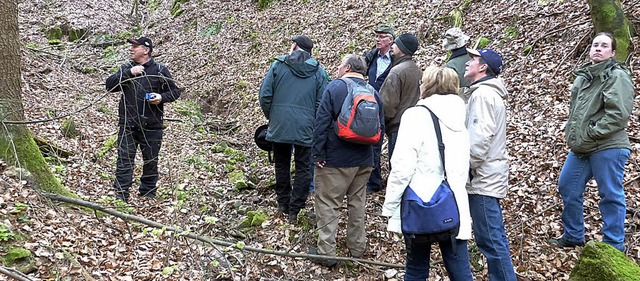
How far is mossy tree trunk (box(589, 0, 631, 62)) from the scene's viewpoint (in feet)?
24.2

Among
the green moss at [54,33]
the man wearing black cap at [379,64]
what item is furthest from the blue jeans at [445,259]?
the green moss at [54,33]

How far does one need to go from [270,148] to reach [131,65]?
2.13 metres

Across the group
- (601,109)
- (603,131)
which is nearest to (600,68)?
(601,109)

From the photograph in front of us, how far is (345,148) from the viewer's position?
4750 millimetres

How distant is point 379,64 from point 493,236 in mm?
3180

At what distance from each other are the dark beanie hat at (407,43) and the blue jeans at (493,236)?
229 cm

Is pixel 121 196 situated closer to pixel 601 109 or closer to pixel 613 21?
pixel 601 109

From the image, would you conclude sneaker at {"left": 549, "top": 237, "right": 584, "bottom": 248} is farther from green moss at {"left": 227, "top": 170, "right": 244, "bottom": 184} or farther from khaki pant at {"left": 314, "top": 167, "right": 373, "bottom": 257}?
green moss at {"left": 227, "top": 170, "right": 244, "bottom": 184}

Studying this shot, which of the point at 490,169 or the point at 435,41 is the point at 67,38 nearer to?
the point at 435,41

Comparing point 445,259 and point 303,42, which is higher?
point 303,42

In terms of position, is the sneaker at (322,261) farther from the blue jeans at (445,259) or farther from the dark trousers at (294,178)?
the blue jeans at (445,259)

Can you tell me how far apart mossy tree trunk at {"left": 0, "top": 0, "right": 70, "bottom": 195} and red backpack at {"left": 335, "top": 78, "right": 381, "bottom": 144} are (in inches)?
119

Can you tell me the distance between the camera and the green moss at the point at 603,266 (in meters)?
3.62

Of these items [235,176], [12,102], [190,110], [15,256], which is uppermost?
[12,102]
